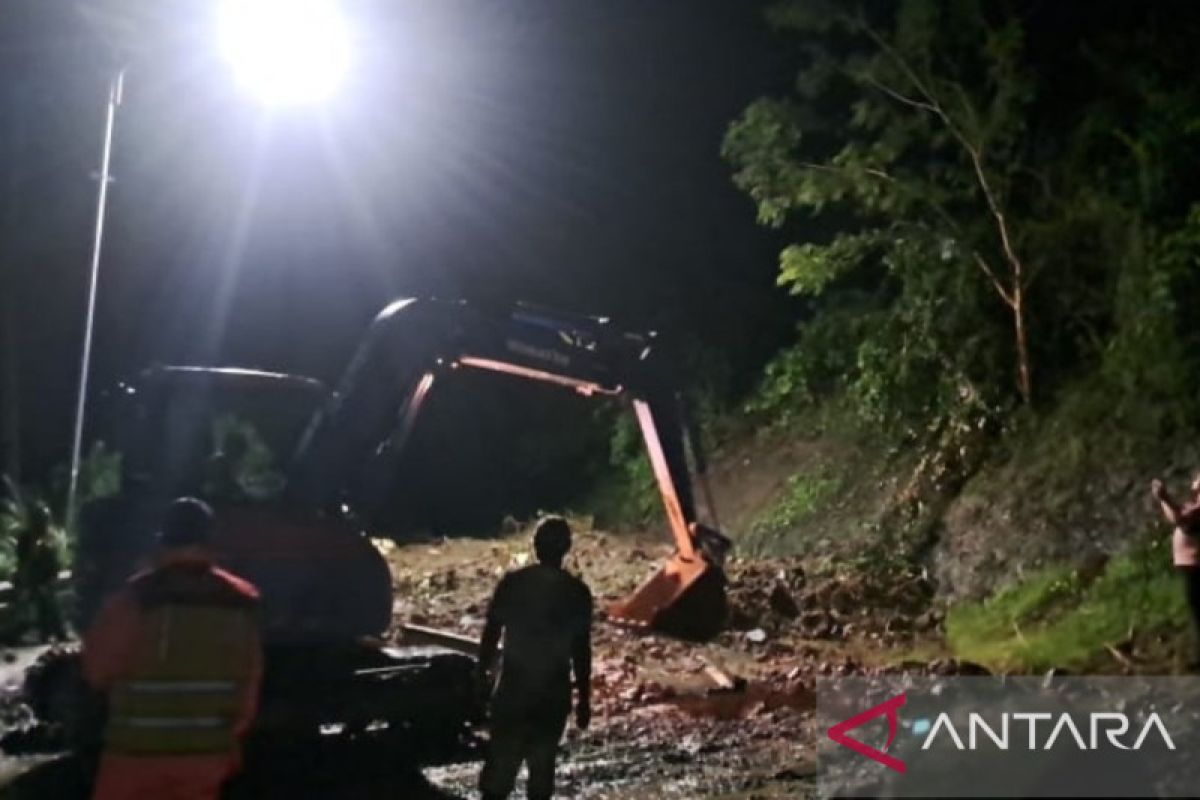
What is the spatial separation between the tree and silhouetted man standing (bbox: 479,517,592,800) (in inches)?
473

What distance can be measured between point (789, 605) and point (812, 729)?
5329 millimetres

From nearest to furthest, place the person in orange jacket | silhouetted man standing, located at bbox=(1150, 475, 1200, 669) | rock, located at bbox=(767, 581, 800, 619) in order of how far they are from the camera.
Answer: the person in orange jacket, silhouetted man standing, located at bbox=(1150, 475, 1200, 669), rock, located at bbox=(767, 581, 800, 619)

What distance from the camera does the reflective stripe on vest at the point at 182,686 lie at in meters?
6.33

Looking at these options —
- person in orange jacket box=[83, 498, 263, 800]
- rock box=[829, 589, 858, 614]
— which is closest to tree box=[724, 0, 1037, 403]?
rock box=[829, 589, 858, 614]

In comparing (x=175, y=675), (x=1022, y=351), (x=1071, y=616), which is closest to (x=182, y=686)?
(x=175, y=675)

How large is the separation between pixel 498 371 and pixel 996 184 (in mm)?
9132

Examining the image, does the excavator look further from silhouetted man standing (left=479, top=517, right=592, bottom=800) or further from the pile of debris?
the pile of debris

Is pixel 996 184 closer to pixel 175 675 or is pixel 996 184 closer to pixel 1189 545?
pixel 1189 545

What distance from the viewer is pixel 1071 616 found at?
14398mm

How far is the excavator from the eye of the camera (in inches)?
393

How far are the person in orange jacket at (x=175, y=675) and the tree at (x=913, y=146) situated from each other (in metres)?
14.1

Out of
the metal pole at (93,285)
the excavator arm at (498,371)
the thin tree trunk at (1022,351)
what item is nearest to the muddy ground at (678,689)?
the excavator arm at (498,371)

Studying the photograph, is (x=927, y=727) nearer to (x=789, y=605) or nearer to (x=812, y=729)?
(x=812, y=729)

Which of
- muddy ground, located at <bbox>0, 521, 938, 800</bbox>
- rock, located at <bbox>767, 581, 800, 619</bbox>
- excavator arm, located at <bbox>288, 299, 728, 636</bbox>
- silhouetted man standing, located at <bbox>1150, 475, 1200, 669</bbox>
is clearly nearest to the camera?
muddy ground, located at <bbox>0, 521, 938, 800</bbox>
